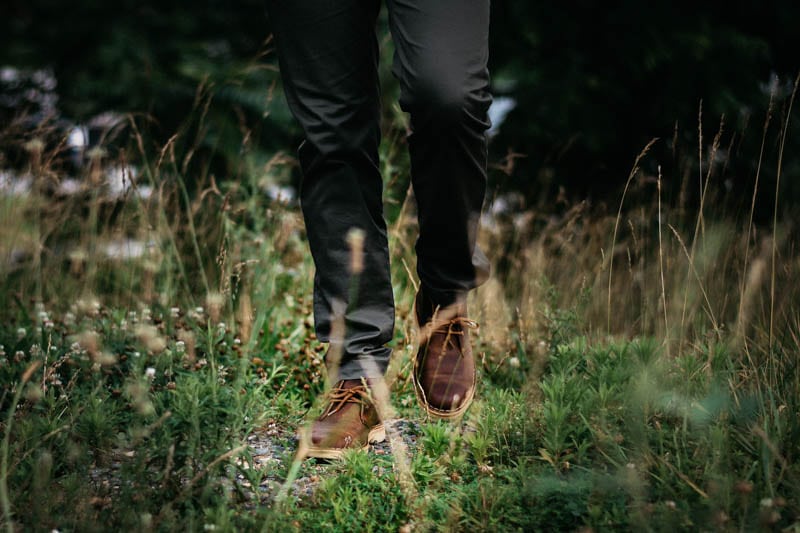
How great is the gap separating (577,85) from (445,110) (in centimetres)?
327

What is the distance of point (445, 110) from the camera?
2.02 m

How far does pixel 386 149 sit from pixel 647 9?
2368mm

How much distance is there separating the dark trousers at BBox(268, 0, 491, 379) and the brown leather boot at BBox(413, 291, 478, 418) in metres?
0.07

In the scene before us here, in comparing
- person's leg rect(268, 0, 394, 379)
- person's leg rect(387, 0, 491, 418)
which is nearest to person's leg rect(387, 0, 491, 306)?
person's leg rect(387, 0, 491, 418)

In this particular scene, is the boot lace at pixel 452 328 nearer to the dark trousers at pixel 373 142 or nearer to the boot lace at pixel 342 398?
the dark trousers at pixel 373 142

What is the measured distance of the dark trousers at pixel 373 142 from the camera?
2014 millimetres

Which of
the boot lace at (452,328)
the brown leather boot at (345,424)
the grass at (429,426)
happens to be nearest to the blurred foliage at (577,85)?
the grass at (429,426)

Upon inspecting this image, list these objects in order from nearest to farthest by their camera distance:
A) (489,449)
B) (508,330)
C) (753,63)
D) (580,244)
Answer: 1. (489,449)
2. (508,330)
3. (580,244)
4. (753,63)

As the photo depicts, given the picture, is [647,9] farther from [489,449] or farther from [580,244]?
[489,449]

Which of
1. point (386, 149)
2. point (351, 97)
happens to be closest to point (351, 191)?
point (351, 97)

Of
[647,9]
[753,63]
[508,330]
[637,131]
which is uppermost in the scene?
[647,9]

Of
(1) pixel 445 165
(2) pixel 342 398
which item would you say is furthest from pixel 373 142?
(2) pixel 342 398

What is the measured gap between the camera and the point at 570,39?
5.14 metres

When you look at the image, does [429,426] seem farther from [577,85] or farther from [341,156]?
[577,85]
